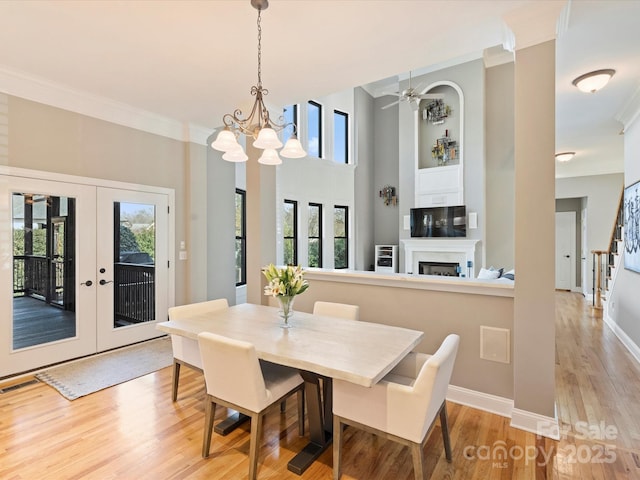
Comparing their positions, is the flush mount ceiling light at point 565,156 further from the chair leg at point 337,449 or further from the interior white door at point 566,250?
the chair leg at point 337,449

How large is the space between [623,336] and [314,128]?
6.42 meters

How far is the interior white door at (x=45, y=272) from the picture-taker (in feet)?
10.4

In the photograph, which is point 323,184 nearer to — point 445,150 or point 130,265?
point 445,150

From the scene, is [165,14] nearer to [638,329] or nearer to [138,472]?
[138,472]

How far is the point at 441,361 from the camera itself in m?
1.61

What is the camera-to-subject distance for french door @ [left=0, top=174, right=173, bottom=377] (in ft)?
10.5

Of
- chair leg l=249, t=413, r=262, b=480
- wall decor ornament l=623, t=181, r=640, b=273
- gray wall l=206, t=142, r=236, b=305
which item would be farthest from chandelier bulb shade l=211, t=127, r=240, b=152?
wall decor ornament l=623, t=181, r=640, b=273

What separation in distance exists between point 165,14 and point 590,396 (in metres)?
4.54

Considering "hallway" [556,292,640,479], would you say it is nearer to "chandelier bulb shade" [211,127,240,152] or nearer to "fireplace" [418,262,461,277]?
"fireplace" [418,262,461,277]

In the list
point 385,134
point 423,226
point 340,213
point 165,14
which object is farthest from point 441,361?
point 385,134

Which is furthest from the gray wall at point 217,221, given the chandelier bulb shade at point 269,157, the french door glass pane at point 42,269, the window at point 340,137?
the window at point 340,137

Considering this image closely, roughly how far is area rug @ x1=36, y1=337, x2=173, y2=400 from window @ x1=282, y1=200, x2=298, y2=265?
328 cm

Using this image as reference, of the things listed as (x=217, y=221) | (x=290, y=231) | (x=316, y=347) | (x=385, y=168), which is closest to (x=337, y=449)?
(x=316, y=347)

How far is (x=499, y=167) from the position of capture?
6594 millimetres
